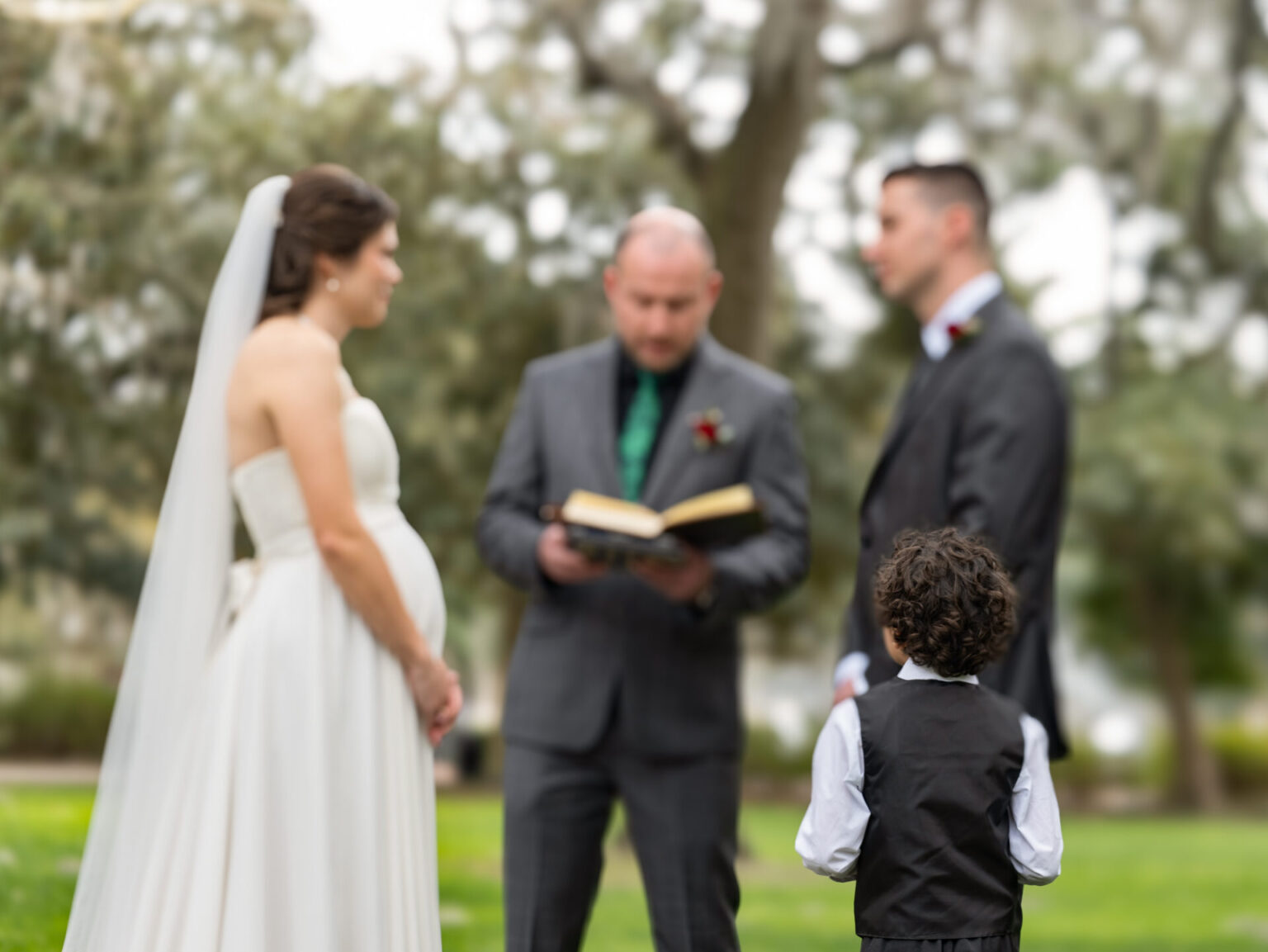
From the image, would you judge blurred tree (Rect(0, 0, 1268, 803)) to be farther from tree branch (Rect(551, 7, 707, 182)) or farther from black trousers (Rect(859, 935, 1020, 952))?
Result: black trousers (Rect(859, 935, 1020, 952))

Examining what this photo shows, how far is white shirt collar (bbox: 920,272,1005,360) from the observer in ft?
11.2

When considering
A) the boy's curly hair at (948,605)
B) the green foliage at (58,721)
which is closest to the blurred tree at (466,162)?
the green foliage at (58,721)

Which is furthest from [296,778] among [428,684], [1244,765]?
[1244,765]

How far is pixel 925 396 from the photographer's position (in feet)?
11.1

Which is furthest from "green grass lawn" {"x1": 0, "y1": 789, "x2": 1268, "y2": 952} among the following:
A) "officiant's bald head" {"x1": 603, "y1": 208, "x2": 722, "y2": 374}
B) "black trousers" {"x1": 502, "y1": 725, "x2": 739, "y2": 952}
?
"officiant's bald head" {"x1": 603, "y1": 208, "x2": 722, "y2": 374}

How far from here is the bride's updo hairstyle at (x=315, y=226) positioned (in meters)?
3.02

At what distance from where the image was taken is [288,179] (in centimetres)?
321

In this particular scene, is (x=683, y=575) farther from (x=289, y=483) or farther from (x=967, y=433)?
(x=289, y=483)

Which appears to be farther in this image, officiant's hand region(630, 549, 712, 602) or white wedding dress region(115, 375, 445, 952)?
officiant's hand region(630, 549, 712, 602)

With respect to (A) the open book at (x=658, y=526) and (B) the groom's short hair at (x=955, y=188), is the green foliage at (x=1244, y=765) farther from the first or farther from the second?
(A) the open book at (x=658, y=526)

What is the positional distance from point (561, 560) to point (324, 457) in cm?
63

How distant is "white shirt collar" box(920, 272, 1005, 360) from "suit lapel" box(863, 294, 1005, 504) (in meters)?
0.02

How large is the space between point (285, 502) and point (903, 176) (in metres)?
1.67

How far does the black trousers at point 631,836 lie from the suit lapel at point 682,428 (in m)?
0.56
